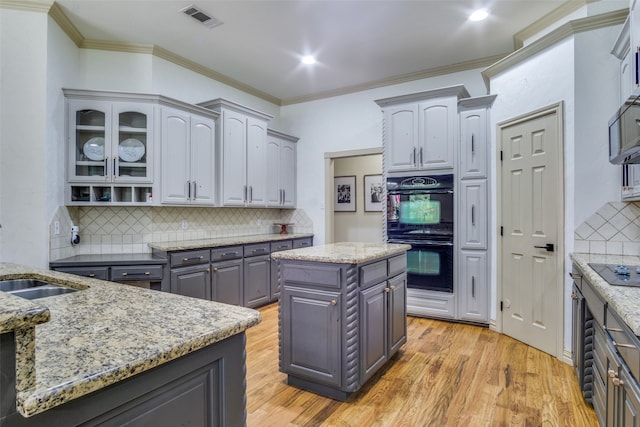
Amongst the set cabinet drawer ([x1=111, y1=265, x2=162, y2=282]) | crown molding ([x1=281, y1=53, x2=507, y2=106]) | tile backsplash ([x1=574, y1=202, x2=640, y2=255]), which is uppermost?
crown molding ([x1=281, y1=53, x2=507, y2=106])

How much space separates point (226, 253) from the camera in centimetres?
391

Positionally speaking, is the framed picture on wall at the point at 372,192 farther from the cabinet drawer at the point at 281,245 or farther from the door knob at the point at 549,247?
the door knob at the point at 549,247

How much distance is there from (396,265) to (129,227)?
2825mm

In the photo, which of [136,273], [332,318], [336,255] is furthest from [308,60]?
[332,318]

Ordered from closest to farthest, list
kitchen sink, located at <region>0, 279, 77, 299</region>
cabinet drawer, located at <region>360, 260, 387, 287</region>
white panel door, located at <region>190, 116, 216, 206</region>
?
kitchen sink, located at <region>0, 279, 77, 299</region>
cabinet drawer, located at <region>360, 260, 387, 287</region>
white panel door, located at <region>190, 116, 216, 206</region>

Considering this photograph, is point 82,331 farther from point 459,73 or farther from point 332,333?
point 459,73

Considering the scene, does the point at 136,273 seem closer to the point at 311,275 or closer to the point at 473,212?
the point at 311,275

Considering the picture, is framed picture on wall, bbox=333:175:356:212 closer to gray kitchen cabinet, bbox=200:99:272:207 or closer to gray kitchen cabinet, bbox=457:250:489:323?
gray kitchen cabinet, bbox=200:99:272:207

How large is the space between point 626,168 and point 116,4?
169 inches

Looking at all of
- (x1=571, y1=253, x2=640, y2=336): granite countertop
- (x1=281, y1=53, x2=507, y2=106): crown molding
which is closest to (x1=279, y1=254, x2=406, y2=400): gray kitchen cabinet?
(x1=571, y1=253, x2=640, y2=336): granite countertop

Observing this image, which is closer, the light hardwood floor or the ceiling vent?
the light hardwood floor

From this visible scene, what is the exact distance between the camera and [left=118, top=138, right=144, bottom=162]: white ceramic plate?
3480 millimetres

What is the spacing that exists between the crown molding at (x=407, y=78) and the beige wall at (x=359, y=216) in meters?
1.35

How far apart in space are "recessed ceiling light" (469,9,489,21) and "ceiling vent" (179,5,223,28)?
2.39 meters
